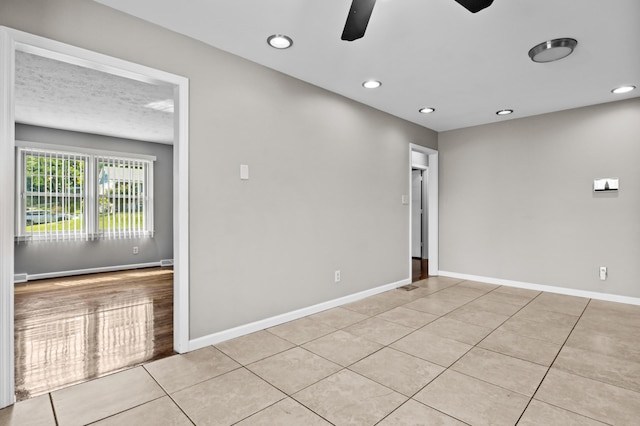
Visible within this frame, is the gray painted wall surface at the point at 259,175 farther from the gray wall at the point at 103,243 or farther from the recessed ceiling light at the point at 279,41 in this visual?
the gray wall at the point at 103,243

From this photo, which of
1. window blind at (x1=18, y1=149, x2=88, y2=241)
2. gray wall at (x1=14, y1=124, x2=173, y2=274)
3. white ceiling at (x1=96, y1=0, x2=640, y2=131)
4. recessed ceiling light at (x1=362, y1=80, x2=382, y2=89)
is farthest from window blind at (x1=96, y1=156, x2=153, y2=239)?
recessed ceiling light at (x1=362, y1=80, x2=382, y2=89)

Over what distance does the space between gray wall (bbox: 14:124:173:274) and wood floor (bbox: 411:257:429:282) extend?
500 centimetres

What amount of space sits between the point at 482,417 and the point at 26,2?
3.51m

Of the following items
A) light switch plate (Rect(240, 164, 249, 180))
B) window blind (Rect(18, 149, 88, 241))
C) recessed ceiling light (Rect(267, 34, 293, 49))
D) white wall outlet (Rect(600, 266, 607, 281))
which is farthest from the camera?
window blind (Rect(18, 149, 88, 241))

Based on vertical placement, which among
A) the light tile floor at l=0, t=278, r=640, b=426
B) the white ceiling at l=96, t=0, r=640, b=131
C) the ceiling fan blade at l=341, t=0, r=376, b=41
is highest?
the white ceiling at l=96, t=0, r=640, b=131

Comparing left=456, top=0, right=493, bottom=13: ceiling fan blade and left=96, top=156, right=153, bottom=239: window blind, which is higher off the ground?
left=456, top=0, right=493, bottom=13: ceiling fan blade

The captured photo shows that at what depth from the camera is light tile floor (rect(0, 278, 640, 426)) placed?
1798 millimetres

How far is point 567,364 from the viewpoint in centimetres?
240

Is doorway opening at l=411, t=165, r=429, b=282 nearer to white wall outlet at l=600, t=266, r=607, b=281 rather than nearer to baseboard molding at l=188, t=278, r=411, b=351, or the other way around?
white wall outlet at l=600, t=266, r=607, b=281

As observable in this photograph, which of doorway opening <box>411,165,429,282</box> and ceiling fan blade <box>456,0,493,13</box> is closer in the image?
ceiling fan blade <box>456,0,493,13</box>

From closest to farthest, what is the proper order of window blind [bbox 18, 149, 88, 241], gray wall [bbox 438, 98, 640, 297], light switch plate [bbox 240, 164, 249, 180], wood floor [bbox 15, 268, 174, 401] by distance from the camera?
1. wood floor [bbox 15, 268, 174, 401]
2. light switch plate [bbox 240, 164, 249, 180]
3. gray wall [bbox 438, 98, 640, 297]
4. window blind [bbox 18, 149, 88, 241]

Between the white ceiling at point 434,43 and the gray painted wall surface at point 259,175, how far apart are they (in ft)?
0.65

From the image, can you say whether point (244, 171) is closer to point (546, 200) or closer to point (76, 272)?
point (546, 200)

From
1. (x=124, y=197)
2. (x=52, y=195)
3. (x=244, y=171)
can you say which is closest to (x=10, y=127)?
(x=244, y=171)
